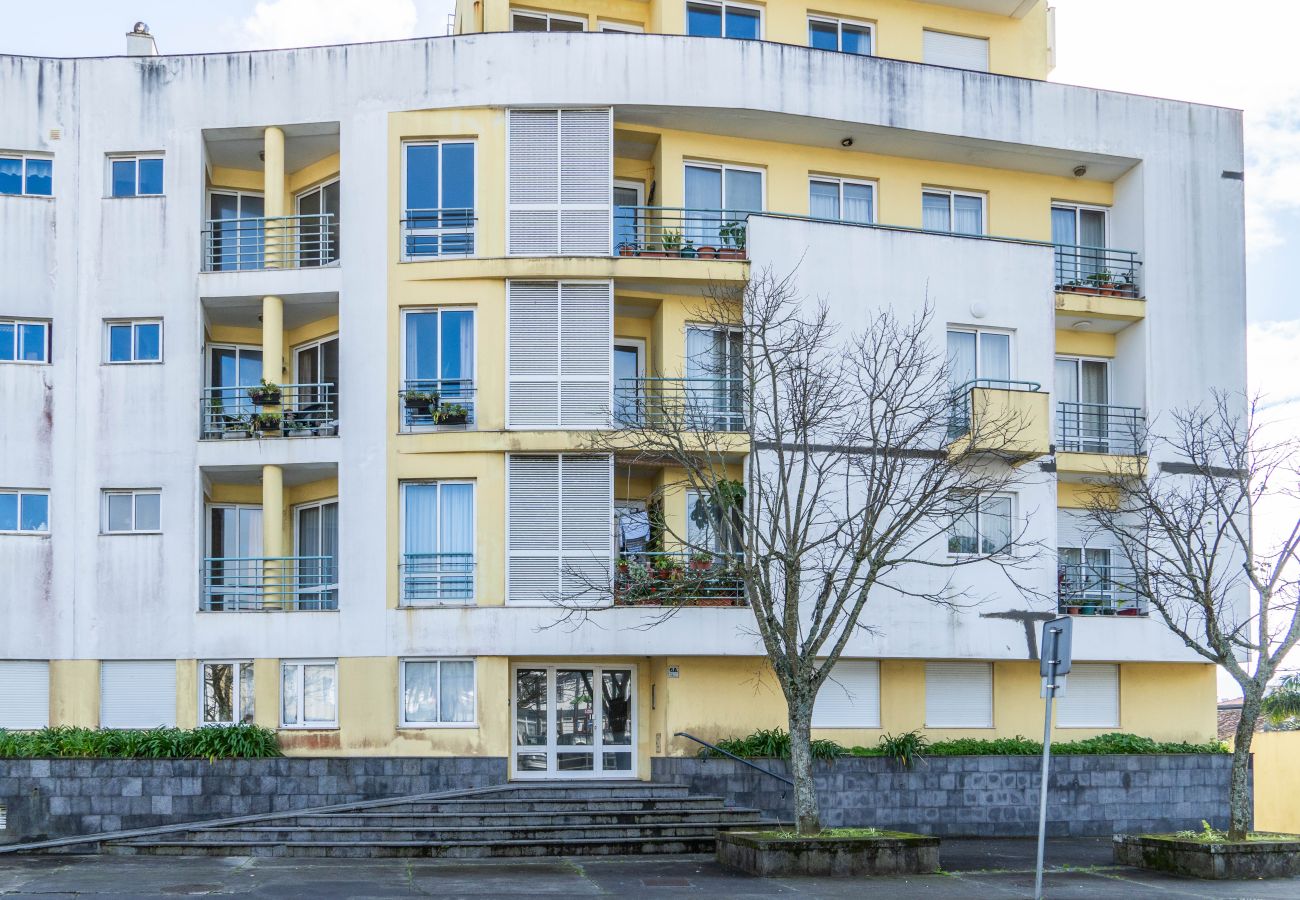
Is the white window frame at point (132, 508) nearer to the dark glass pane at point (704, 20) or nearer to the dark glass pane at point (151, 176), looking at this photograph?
the dark glass pane at point (151, 176)

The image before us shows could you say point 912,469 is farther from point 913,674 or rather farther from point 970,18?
point 970,18

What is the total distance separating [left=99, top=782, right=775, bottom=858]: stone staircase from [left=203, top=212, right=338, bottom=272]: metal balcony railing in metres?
9.94

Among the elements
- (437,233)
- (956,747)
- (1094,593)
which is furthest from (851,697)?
(437,233)

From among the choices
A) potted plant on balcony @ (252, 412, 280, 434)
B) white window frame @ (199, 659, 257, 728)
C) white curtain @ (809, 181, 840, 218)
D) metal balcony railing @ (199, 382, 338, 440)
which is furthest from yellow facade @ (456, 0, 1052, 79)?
white window frame @ (199, 659, 257, 728)

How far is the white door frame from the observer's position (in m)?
24.9

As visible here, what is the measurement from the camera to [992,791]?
25.2 metres

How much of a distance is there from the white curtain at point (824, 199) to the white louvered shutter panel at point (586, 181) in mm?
4337

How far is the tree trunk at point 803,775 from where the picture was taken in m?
19.6

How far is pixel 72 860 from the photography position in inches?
811

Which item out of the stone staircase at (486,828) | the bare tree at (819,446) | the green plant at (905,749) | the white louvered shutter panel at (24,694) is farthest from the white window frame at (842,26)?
the white louvered shutter panel at (24,694)

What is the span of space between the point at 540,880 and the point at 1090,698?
1325 centimetres

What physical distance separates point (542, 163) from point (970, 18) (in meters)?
10.5

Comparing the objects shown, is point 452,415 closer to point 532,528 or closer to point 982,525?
point 532,528

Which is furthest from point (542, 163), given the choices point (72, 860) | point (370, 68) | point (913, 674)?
point (72, 860)
